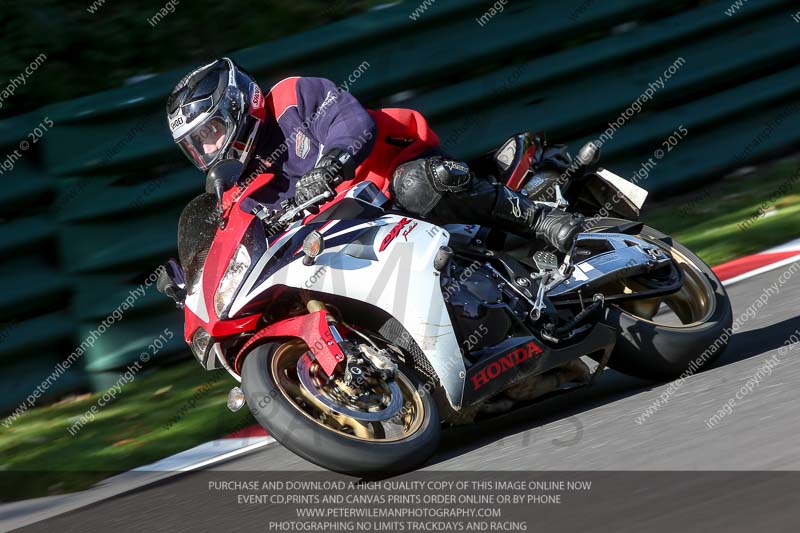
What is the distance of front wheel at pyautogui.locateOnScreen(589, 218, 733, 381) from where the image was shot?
478cm

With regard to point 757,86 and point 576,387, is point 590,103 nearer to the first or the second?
point 757,86

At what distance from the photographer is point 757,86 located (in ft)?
27.8

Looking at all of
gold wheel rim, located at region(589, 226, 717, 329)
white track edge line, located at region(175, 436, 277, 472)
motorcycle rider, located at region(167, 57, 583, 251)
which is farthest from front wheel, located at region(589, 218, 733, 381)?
white track edge line, located at region(175, 436, 277, 472)

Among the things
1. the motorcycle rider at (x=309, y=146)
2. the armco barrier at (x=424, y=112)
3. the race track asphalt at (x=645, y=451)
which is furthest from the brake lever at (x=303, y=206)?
the armco barrier at (x=424, y=112)

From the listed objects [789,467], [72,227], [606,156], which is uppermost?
[789,467]

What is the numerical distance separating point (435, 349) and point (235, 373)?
777 millimetres

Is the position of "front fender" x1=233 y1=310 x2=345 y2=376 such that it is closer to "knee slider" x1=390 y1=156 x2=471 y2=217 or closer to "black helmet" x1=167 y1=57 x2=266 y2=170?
"knee slider" x1=390 y1=156 x2=471 y2=217

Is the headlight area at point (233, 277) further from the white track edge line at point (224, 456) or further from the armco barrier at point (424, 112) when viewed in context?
the armco barrier at point (424, 112)

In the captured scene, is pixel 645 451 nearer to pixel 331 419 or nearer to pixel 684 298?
pixel 331 419

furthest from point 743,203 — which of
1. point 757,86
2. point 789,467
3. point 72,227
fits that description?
point 789,467

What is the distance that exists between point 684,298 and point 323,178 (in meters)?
1.95

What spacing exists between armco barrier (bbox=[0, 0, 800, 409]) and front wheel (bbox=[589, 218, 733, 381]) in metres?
2.54

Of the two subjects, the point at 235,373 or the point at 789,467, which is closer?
the point at 789,467

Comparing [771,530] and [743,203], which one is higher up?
[771,530]
